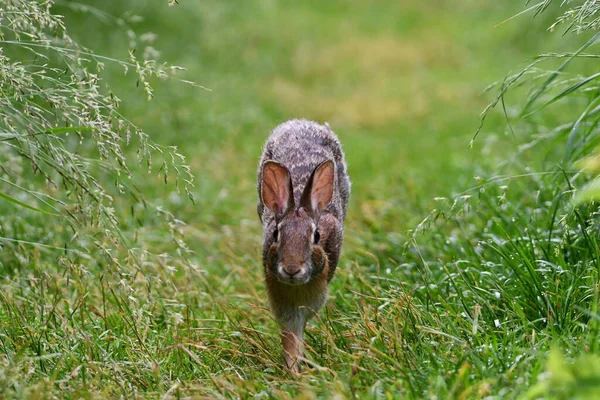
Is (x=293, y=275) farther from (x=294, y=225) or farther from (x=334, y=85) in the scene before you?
(x=334, y=85)

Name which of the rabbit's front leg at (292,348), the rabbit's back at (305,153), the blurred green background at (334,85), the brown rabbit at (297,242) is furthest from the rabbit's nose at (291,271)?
the blurred green background at (334,85)

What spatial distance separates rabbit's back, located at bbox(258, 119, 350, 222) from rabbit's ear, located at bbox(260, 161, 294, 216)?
0.88 ft

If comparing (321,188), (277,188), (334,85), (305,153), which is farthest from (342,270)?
(334,85)

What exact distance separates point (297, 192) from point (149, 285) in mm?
959

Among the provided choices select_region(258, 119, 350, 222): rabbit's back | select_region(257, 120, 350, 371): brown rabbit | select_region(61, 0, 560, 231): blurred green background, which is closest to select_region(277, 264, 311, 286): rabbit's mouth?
select_region(257, 120, 350, 371): brown rabbit

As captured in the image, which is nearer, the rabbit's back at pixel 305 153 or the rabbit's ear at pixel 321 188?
the rabbit's ear at pixel 321 188

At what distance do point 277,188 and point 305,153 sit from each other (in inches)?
30.6

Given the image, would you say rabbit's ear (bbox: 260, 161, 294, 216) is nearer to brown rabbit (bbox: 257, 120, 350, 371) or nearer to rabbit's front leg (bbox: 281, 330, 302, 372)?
brown rabbit (bbox: 257, 120, 350, 371)

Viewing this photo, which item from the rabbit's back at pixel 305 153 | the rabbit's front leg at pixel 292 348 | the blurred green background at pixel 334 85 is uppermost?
the blurred green background at pixel 334 85

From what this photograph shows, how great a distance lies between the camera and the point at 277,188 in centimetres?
414

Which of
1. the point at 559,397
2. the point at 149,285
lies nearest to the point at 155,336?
the point at 149,285

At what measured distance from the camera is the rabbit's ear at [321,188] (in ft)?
13.7

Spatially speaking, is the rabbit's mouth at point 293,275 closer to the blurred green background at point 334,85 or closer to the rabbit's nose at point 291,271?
the rabbit's nose at point 291,271

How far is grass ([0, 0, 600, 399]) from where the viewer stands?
333 cm
